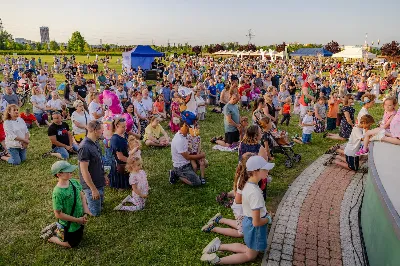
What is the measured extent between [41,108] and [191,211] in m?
9.34

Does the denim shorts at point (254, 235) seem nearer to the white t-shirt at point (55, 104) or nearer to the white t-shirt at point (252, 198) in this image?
the white t-shirt at point (252, 198)

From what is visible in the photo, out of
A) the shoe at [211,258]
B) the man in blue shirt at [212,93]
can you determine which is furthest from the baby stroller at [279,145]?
the man in blue shirt at [212,93]

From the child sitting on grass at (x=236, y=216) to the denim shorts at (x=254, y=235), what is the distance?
358 millimetres

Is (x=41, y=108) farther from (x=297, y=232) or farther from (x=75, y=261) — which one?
(x=297, y=232)

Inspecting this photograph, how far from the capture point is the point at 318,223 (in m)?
5.52

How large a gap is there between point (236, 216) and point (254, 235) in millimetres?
696

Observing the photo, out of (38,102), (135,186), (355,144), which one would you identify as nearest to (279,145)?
(355,144)

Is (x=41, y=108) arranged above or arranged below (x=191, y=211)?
above

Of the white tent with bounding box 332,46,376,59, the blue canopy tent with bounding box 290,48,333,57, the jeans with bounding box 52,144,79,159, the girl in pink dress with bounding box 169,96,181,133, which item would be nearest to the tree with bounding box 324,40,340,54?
the blue canopy tent with bounding box 290,48,333,57

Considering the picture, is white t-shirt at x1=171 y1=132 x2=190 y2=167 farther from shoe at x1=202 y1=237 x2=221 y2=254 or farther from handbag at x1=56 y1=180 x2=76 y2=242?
handbag at x1=56 y1=180 x2=76 y2=242

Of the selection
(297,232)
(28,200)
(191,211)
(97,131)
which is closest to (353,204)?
(297,232)

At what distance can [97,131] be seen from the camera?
5.54 meters

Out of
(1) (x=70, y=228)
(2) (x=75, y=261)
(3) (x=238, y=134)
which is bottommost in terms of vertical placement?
(2) (x=75, y=261)

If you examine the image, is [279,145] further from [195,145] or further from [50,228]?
[50,228]
